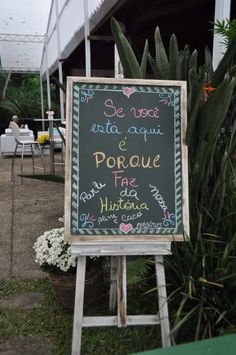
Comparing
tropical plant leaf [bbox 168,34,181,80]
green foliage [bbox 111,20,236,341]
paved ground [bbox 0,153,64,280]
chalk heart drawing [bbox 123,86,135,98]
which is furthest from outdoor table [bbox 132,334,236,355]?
paved ground [bbox 0,153,64,280]

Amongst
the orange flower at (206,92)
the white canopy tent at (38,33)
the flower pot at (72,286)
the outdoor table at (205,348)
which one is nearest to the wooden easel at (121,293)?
the flower pot at (72,286)

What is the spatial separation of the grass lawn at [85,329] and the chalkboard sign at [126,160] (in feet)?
2.11

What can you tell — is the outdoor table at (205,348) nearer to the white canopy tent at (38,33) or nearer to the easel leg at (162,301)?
the easel leg at (162,301)

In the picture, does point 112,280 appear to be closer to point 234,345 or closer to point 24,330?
point 24,330

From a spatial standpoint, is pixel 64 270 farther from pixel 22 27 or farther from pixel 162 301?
pixel 22 27

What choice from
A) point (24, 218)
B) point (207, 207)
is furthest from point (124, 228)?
point (24, 218)

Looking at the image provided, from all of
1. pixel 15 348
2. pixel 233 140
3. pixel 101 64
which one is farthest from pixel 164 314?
pixel 101 64

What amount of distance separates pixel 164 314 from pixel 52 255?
74 centimetres

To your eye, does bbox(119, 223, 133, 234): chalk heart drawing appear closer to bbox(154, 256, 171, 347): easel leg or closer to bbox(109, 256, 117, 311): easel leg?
bbox(154, 256, 171, 347): easel leg

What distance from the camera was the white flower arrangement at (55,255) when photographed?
2.08 metres

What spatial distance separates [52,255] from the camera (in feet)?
6.88

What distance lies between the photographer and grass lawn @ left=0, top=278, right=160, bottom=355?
186cm

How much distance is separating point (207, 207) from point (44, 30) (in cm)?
1232

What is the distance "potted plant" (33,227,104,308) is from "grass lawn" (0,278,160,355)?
9 cm
